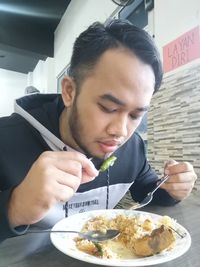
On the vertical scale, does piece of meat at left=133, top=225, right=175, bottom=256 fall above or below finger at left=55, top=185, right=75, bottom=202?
below

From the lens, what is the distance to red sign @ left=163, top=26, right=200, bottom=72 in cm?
145

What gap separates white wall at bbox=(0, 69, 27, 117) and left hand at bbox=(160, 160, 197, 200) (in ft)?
20.2

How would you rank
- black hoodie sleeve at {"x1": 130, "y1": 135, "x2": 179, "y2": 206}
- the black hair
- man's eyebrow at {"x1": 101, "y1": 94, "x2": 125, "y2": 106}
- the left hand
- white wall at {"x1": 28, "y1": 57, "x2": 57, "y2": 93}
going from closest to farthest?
man's eyebrow at {"x1": 101, "y1": 94, "x2": 125, "y2": 106}
the black hair
the left hand
black hoodie sleeve at {"x1": 130, "y1": 135, "x2": 179, "y2": 206}
white wall at {"x1": 28, "y1": 57, "x2": 57, "y2": 93}

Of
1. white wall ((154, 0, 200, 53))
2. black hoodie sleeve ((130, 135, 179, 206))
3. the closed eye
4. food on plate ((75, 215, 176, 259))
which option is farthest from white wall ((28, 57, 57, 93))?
food on plate ((75, 215, 176, 259))

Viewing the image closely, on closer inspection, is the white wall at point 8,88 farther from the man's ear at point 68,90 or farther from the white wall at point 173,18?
the man's ear at point 68,90

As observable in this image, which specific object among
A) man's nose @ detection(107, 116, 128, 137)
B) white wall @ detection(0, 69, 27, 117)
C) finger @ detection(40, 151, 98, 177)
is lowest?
finger @ detection(40, 151, 98, 177)

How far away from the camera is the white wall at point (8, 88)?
→ 678cm

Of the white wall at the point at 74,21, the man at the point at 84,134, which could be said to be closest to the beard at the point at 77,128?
the man at the point at 84,134

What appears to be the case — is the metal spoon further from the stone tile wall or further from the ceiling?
the ceiling

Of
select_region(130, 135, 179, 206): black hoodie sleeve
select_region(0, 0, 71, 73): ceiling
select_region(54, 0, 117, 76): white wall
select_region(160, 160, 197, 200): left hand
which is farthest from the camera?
select_region(0, 0, 71, 73): ceiling

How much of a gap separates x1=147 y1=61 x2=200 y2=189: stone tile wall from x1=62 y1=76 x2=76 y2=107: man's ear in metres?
0.71

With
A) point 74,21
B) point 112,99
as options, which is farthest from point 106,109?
point 74,21

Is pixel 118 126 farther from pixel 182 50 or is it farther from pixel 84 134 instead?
pixel 182 50

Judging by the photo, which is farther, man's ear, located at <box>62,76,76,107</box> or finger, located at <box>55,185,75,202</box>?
man's ear, located at <box>62,76,76,107</box>
